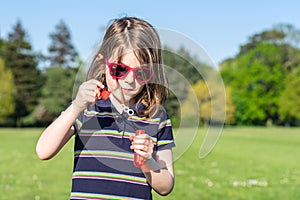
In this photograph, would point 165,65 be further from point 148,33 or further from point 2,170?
point 2,170

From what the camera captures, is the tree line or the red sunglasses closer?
the red sunglasses

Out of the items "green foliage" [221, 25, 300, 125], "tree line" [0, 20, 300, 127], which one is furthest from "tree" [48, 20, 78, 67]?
"green foliage" [221, 25, 300, 125]

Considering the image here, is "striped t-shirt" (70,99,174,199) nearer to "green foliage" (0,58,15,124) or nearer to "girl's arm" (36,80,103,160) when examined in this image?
"girl's arm" (36,80,103,160)

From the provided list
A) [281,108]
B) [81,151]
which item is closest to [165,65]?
[81,151]

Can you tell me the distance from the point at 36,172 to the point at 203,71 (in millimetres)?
9272

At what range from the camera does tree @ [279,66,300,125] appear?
57.2 m

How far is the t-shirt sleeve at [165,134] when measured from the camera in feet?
7.32

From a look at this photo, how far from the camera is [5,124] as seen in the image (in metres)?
51.8

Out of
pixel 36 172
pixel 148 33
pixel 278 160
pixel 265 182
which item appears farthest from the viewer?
pixel 278 160

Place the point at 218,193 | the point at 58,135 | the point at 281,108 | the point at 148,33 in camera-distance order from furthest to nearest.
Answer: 1. the point at 281,108
2. the point at 218,193
3. the point at 148,33
4. the point at 58,135

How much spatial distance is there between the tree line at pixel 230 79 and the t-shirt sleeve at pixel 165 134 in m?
37.2

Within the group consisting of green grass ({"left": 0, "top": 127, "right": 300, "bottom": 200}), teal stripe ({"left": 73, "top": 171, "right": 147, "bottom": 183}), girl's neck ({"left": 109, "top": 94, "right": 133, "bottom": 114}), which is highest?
girl's neck ({"left": 109, "top": 94, "right": 133, "bottom": 114})

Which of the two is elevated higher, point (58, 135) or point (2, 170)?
point (58, 135)

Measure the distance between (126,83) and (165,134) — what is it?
0.36m
